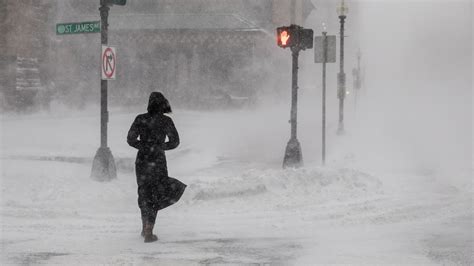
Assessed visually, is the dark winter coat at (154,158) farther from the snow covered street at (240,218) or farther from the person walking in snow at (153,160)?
the snow covered street at (240,218)

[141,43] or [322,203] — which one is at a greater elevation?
[141,43]

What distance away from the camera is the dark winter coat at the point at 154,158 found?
25.3 ft

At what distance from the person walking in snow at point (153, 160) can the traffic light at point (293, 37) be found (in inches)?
262

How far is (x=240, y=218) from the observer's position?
9453mm

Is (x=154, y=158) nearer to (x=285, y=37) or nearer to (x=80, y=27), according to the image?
(x=80, y=27)

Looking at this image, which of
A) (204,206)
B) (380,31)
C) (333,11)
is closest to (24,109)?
(204,206)

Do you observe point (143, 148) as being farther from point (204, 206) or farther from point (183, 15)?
point (183, 15)

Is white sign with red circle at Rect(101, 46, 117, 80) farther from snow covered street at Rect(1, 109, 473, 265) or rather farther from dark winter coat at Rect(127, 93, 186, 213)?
dark winter coat at Rect(127, 93, 186, 213)

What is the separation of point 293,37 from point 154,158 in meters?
7.06

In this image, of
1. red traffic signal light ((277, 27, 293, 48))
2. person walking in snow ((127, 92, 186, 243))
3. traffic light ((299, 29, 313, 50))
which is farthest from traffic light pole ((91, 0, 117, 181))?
person walking in snow ((127, 92, 186, 243))

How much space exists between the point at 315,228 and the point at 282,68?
1365 inches

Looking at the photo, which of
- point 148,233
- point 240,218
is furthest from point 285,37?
point 148,233

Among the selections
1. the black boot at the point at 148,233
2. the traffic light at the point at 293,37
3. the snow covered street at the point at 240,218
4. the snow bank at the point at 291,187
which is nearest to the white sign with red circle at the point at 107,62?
the snow covered street at the point at 240,218

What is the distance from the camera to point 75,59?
136 ft
